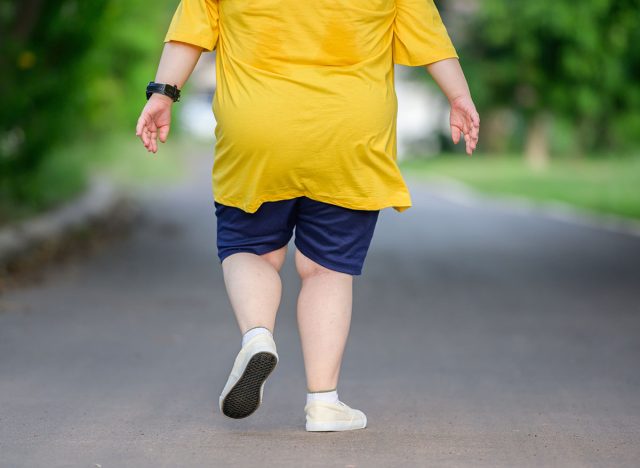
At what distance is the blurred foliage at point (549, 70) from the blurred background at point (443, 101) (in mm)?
59

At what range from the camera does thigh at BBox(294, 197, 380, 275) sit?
4824mm

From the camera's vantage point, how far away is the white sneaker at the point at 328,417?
15.8 ft


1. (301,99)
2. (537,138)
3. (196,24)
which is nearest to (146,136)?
(196,24)

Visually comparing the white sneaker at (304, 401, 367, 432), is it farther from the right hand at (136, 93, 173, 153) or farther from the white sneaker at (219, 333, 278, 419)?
the right hand at (136, 93, 173, 153)

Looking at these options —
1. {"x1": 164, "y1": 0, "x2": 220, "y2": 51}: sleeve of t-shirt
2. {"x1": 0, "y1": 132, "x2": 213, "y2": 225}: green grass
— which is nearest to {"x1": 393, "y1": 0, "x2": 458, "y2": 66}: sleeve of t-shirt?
{"x1": 164, "y1": 0, "x2": 220, "y2": 51}: sleeve of t-shirt

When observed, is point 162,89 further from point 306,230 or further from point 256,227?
point 306,230

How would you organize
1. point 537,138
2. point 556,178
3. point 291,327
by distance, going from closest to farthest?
point 291,327, point 556,178, point 537,138

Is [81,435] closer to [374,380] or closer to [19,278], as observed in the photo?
[374,380]

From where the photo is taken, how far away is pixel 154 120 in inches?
186

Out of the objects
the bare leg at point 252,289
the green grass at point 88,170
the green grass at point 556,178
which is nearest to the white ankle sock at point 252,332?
the bare leg at point 252,289

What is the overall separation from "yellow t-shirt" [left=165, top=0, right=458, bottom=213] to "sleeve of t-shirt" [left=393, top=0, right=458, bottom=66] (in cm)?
3

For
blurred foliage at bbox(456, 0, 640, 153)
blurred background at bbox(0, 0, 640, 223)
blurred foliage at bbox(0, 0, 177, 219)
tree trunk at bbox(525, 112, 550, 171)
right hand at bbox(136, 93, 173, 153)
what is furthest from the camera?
tree trunk at bbox(525, 112, 550, 171)

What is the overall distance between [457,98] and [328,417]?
1.20 m

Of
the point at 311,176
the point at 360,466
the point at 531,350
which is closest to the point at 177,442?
the point at 360,466
